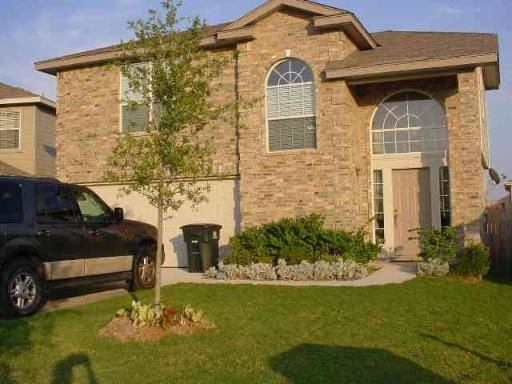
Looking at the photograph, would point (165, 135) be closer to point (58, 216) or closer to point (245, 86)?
point (58, 216)

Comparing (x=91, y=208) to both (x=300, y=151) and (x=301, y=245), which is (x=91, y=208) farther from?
(x=300, y=151)

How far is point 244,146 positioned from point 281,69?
1992mm

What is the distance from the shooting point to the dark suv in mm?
9125

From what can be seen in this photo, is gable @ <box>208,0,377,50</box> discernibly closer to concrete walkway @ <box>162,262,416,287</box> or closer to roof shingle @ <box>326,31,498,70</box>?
roof shingle @ <box>326,31,498,70</box>

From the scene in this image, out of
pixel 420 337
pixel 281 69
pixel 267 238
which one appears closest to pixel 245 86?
Result: pixel 281 69

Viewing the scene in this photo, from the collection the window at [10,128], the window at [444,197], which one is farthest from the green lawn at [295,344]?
the window at [10,128]

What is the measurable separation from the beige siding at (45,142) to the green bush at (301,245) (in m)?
10.9

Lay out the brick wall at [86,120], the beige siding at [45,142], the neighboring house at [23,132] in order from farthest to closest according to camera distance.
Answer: the beige siding at [45,142] < the neighboring house at [23,132] < the brick wall at [86,120]

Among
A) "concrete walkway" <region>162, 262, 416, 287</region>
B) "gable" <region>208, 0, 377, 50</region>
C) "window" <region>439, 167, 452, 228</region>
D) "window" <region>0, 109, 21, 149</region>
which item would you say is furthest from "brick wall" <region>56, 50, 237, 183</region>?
"window" <region>439, 167, 452, 228</region>

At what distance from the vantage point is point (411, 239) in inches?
598

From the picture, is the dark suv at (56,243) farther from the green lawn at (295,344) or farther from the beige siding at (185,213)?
the beige siding at (185,213)

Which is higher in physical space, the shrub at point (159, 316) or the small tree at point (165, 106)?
the small tree at point (165, 106)

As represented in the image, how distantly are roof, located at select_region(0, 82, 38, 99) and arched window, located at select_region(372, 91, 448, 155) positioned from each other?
41.8 feet

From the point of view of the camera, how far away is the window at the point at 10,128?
71.9ft
